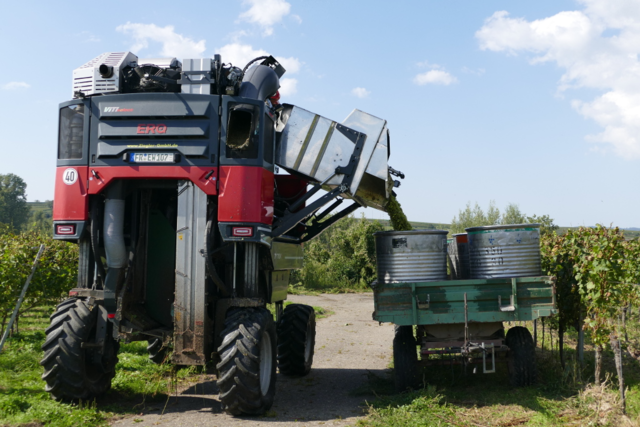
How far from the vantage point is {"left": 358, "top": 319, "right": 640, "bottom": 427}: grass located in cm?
596

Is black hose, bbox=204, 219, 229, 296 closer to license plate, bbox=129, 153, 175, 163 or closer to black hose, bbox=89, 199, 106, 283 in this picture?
license plate, bbox=129, 153, 175, 163

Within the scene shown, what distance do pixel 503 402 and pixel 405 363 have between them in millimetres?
1279

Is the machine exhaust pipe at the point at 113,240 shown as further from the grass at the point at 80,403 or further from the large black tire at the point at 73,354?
the grass at the point at 80,403

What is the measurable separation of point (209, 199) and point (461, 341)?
147 inches

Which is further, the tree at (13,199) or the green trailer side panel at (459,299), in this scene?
the tree at (13,199)

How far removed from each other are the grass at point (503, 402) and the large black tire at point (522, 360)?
13 cm

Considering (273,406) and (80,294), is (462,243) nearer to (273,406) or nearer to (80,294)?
(273,406)

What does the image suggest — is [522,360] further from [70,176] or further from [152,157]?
[70,176]

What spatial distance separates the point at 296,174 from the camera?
761 cm

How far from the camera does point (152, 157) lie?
6465mm

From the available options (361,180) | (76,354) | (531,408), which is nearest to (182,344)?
(76,354)

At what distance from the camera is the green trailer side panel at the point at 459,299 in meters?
6.98

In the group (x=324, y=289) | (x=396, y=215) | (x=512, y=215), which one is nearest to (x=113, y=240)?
(x=396, y=215)

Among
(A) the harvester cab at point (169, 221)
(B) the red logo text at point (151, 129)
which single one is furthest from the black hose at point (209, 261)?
(B) the red logo text at point (151, 129)
